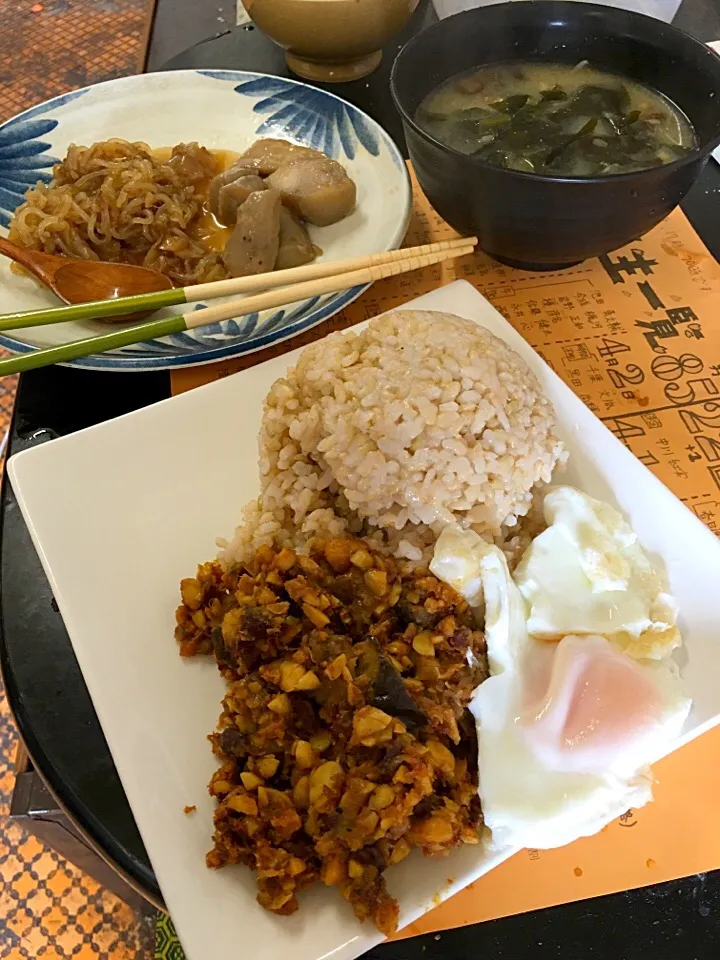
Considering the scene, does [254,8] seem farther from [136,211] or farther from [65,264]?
[65,264]

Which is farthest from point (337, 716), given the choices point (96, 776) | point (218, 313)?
point (218, 313)

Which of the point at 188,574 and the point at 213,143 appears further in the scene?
the point at 213,143

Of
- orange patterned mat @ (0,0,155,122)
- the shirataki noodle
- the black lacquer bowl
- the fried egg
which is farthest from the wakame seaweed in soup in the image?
orange patterned mat @ (0,0,155,122)

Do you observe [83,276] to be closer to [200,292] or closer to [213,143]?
[200,292]

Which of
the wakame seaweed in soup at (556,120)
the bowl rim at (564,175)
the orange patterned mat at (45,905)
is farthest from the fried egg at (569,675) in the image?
the orange patterned mat at (45,905)

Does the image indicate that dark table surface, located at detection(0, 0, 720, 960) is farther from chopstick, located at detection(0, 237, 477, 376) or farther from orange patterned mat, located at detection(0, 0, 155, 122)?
orange patterned mat, located at detection(0, 0, 155, 122)
